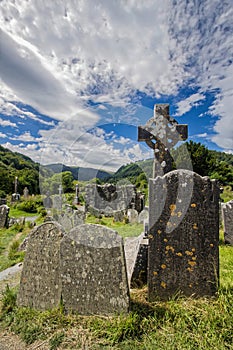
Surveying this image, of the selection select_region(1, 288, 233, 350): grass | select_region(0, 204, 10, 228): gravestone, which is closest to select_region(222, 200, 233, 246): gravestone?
select_region(1, 288, 233, 350): grass

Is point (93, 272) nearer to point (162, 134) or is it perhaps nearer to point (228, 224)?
point (162, 134)

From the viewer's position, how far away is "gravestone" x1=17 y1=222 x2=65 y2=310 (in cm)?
306

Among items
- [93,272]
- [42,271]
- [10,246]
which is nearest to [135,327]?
[93,272]

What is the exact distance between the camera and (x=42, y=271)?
10.3 ft

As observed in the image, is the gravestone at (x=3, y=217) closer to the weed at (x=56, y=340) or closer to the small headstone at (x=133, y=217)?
the small headstone at (x=133, y=217)

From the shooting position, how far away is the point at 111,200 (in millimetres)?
16781

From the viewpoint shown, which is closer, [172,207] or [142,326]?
[142,326]

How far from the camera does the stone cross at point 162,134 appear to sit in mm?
4785

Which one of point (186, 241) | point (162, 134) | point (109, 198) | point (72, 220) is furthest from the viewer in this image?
point (109, 198)

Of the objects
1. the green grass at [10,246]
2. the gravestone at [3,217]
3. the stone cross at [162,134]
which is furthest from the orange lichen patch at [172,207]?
the gravestone at [3,217]

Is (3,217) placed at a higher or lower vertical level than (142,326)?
higher

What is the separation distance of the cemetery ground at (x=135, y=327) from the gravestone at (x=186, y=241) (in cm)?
20

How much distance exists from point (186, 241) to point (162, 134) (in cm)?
272

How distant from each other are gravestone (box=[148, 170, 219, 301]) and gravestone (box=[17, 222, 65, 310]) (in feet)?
4.68
